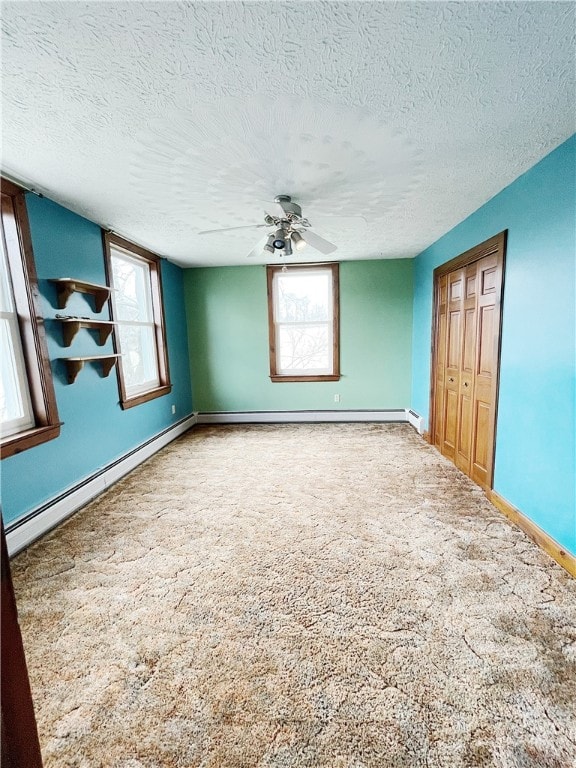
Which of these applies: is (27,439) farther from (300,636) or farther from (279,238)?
(279,238)

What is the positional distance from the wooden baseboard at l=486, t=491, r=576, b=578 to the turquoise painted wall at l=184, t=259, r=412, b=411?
8.42 feet

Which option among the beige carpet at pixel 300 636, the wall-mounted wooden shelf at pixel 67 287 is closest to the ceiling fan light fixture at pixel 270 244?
the wall-mounted wooden shelf at pixel 67 287

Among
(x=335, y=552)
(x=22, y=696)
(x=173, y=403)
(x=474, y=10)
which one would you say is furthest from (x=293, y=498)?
(x=474, y=10)

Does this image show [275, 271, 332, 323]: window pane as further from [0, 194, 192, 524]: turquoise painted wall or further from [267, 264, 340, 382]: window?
[0, 194, 192, 524]: turquoise painted wall

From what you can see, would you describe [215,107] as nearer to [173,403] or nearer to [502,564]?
[502,564]

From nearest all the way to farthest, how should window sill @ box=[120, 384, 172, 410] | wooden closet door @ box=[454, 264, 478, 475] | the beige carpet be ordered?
the beige carpet < wooden closet door @ box=[454, 264, 478, 475] < window sill @ box=[120, 384, 172, 410]

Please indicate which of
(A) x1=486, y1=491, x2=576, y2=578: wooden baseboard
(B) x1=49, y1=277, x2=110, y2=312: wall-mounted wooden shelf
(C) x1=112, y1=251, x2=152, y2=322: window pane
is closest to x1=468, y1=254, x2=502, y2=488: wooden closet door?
(A) x1=486, y1=491, x2=576, y2=578: wooden baseboard

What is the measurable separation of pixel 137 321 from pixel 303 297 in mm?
2358

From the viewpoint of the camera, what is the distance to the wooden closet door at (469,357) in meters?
2.66

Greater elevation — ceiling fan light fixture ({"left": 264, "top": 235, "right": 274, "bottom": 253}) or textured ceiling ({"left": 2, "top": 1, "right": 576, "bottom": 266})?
textured ceiling ({"left": 2, "top": 1, "right": 576, "bottom": 266})

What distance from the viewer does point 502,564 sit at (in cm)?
193

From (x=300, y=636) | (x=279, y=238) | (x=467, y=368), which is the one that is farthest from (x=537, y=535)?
(x=279, y=238)

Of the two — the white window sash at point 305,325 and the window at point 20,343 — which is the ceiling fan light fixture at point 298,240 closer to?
the window at point 20,343

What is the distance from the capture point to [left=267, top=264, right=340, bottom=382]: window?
4875 millimetres
